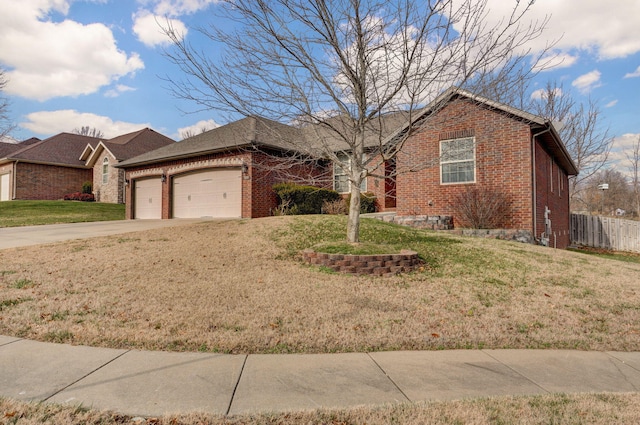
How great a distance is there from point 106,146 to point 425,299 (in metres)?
28.2

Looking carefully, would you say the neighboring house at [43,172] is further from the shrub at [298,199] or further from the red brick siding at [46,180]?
the shrub at [298,199]

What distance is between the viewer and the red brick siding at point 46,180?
86.4 feet

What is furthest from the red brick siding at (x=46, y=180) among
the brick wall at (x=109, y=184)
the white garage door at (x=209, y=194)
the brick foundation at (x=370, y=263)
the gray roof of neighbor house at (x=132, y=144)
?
the brick foundation at (x=370, y=263)

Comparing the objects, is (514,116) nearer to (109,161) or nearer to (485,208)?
(485,208)

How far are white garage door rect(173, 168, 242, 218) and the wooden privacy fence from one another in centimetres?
1932

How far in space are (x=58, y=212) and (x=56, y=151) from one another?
448 inches

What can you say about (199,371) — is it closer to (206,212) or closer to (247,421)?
(247,421)

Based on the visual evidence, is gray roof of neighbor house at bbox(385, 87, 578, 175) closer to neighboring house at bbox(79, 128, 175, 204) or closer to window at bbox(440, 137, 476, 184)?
window at bbox(440, 137, 476, 184)

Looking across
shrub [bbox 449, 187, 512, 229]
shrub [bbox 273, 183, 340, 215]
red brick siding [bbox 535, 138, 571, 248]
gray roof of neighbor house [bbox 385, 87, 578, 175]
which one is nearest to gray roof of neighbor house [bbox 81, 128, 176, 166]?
shrub [bbox 273, 183, 340, 215]

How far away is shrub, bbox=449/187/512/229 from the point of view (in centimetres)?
1169

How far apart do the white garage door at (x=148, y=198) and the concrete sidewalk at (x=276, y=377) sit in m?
16.5

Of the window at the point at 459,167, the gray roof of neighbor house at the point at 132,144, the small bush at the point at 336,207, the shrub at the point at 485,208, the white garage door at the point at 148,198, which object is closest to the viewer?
the shrub at the point at 485,208

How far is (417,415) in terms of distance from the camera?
242 cm

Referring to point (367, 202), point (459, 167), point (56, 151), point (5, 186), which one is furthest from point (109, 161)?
point (459, 167)
